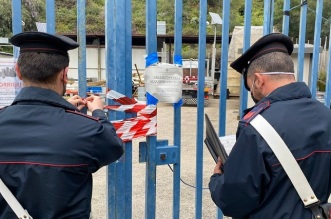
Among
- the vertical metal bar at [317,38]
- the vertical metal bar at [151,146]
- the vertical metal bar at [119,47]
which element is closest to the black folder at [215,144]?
the vertical metal bar at [151,146]

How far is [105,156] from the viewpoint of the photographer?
6.17 ft

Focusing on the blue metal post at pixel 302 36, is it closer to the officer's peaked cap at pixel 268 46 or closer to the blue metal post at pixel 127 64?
the officer's peaked cap at pixel 268 46

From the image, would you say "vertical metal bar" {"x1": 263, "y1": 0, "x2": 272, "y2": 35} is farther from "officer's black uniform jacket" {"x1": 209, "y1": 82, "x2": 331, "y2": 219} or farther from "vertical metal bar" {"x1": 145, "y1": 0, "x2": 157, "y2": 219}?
"officer's black uniform jacket" {"x1": 209, "y1": 82, "x2": 331, "y2": 219}

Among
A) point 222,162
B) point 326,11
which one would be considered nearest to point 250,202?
point 222,162

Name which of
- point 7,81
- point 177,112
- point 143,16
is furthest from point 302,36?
point 143,16

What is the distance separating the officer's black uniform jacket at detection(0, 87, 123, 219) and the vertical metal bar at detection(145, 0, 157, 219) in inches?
37.4

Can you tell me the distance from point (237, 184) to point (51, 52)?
1146 millimetres

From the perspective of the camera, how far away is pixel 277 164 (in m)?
1.83

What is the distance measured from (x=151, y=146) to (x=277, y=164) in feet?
3.70

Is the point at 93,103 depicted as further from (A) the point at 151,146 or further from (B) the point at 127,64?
(A) the point at 151,146

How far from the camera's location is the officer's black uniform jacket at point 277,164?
6.04 feet

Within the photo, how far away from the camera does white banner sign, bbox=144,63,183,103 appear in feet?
8.60

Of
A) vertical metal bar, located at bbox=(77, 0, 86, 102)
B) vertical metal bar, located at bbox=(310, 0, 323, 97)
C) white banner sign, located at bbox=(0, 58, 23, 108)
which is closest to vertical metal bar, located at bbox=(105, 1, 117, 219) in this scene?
A: vertical metal bar, located at bbox=(77, 0, 86, 102)

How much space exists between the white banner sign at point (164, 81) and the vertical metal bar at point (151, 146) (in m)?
0.14
